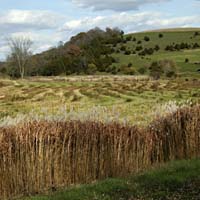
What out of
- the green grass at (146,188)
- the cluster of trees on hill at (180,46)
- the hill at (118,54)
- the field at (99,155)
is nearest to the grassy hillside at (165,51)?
the hill at (118,54)

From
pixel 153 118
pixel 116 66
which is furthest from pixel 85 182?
pixel 116 66

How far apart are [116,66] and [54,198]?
232 ft

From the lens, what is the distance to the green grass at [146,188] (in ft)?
28.3

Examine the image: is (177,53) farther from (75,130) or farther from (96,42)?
(75,130)

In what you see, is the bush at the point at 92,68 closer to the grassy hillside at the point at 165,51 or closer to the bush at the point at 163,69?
the grassy hillside at the point at 165,51

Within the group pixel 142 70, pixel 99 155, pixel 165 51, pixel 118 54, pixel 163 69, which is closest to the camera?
pixel 99 155

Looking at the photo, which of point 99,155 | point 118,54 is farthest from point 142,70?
point 99,155

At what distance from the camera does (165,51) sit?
89.2 m

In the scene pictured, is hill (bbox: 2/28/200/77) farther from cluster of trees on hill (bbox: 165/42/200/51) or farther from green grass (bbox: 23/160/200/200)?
green grass (bbox: 23/160/200/200)

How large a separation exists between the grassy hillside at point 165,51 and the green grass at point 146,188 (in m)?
58.9

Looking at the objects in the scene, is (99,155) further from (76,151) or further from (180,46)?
(180,46)

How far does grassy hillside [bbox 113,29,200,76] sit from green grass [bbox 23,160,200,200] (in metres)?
58.9

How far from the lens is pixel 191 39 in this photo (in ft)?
316

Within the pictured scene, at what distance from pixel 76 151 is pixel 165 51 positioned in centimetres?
8045
